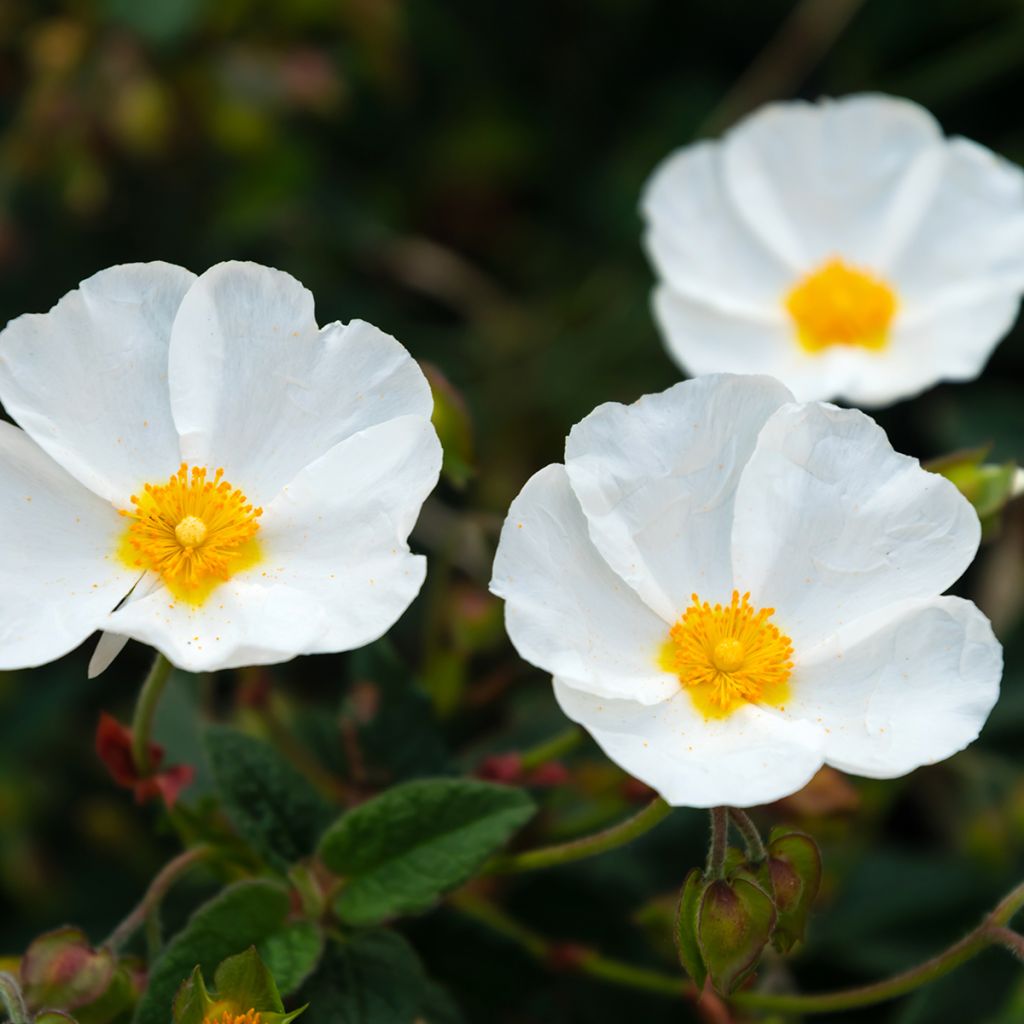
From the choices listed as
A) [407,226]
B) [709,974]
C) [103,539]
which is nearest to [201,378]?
[103,539]

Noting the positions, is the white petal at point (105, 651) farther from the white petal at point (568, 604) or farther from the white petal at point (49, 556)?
the white petal at point (568, 604)

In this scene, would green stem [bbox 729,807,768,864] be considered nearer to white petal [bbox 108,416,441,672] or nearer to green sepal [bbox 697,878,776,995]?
green sepal [bbox 697,878,776,995]

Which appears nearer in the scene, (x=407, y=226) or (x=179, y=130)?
(x=179, y=130)

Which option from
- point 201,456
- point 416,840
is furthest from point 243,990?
point 201,456

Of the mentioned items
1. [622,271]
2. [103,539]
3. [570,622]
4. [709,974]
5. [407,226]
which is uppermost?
[570,622]

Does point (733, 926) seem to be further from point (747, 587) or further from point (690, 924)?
point (747, 587)

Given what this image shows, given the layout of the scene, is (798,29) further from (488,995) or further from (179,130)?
(488,995)

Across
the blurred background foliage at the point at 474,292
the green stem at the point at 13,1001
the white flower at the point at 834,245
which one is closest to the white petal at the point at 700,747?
the blurred background foliage at the point at 474,292
